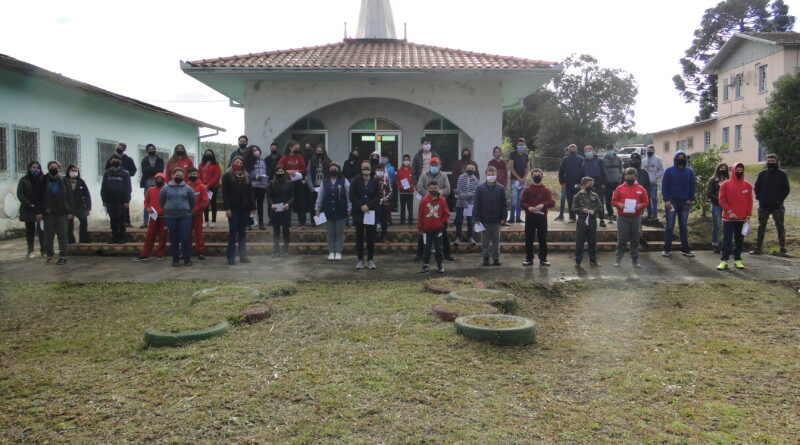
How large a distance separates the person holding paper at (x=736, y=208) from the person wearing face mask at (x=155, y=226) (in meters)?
9.90

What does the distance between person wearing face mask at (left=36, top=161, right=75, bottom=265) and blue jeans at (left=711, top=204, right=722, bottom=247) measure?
12.3 meters

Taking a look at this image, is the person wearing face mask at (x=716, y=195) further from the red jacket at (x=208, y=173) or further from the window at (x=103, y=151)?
the window at (x=103, y=151)

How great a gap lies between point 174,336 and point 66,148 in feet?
43.6

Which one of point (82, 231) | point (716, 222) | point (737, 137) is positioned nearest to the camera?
point (716, 222)

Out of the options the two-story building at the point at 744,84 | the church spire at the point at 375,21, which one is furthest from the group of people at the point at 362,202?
the two-story building at the point at 744,84

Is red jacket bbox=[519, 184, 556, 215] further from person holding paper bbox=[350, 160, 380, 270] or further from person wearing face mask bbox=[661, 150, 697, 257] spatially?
person holding paper bbox=[350, 160, 380, 270]

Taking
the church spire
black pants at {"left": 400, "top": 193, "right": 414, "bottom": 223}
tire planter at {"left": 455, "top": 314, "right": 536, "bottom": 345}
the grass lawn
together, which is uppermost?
the church spire

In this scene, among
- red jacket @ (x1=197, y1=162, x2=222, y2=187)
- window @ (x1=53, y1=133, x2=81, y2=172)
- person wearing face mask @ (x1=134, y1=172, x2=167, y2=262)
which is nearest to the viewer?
person wearing face mask @ (x1=134, y1=172, x2=167, y2=262)

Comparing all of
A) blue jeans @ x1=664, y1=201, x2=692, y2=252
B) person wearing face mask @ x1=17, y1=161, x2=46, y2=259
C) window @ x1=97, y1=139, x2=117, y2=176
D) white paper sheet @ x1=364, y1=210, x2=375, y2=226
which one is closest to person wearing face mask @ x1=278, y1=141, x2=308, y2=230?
white paper sheet @ x1=364, y1=210, x2=375, y2=226

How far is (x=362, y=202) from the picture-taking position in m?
10.5

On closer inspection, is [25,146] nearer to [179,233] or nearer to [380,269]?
[179,233]

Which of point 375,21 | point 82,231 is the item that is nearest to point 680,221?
point 375,21

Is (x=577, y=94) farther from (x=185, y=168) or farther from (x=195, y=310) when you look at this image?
(x=195, y=310)

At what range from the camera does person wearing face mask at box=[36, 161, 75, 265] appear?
10.6m
